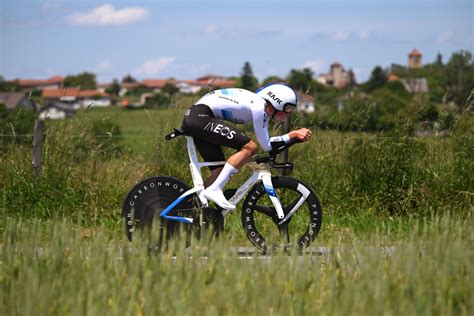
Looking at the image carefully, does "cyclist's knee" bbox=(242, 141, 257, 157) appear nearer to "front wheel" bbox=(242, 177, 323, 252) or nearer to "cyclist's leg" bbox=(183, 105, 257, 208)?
"cyclist's leg" bbox=(183, 105, 257, 208)

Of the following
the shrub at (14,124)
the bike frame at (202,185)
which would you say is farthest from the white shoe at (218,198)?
the shrub at (14,124)

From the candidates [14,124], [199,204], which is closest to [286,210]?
[199,204]

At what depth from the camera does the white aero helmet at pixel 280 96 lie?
9.30m

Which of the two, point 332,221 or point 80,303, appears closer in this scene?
point 80,303

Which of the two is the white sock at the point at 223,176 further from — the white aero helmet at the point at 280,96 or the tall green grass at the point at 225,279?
the tall green grass at the point at 225,279

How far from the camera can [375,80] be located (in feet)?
617

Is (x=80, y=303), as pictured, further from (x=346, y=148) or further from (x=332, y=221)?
(x=346, y=148)

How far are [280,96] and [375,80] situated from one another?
181 metres

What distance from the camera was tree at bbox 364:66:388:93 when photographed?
188m

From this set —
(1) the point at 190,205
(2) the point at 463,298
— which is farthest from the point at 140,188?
→ (2) the point at 463,298

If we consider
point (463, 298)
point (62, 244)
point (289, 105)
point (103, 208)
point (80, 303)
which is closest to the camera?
point (80, 303)

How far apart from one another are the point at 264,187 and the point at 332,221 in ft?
7.60

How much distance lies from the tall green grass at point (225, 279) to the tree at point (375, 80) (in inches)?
7200

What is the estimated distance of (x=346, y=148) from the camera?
13.0 meters
